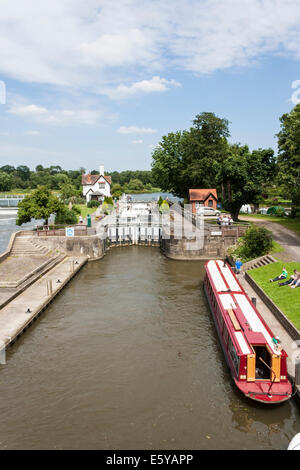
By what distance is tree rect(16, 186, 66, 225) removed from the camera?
43875mm

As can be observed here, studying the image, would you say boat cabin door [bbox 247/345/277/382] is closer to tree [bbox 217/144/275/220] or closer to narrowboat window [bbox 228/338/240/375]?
narrowboat window [bbox 228/338/240/375]

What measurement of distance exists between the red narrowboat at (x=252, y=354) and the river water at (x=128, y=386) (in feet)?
2.85

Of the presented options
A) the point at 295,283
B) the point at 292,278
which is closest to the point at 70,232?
the point at 292,278

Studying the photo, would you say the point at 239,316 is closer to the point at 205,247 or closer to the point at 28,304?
the point at 28,304

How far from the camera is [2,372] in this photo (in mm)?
16906

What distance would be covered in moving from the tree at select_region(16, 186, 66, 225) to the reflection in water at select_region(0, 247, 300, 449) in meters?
20.4

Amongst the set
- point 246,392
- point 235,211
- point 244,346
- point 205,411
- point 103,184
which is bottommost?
point 205,411

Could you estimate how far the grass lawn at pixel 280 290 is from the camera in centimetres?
2030

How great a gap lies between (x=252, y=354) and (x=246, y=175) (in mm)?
34749

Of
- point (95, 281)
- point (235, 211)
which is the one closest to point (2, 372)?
point (95, 281)

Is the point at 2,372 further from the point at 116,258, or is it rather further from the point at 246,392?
the point at 116,258

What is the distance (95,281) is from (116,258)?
31.9ft

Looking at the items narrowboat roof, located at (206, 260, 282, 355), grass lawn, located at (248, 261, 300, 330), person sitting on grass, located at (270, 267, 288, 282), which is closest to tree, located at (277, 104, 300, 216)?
grass lawn, located at (248, 261, 300, 330)

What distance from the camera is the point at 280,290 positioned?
23969 mm
